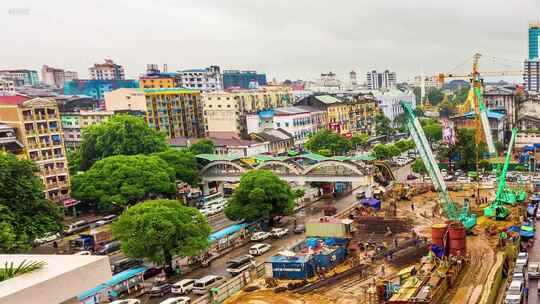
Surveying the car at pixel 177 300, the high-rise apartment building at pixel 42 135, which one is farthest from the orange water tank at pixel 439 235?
the high-rise apartment building at pixel 42 135

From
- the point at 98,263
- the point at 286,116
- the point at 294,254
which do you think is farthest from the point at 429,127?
the point at 98,263

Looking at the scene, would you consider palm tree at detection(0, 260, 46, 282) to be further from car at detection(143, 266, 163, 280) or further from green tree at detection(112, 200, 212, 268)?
car at detection(143, 266, 163, 280)

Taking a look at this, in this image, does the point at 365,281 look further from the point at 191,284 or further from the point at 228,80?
the point at 228,80

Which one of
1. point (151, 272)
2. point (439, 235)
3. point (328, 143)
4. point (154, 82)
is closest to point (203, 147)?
point (328, 143)

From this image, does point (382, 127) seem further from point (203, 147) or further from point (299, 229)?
point (299, 229)

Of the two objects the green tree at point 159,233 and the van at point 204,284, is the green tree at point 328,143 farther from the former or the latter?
the van at point 204,284

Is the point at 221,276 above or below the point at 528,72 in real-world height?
below
